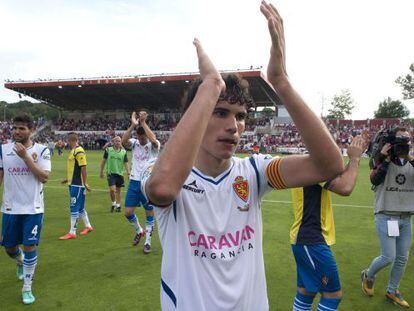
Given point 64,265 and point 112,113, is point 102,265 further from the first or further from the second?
point 112,113

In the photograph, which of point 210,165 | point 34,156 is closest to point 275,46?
point 210,165

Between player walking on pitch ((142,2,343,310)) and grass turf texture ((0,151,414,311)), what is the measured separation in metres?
3.22

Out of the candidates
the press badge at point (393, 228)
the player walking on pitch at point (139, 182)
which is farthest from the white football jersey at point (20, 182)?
the press badge at point (393, 228)

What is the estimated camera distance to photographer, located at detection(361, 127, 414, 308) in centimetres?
464

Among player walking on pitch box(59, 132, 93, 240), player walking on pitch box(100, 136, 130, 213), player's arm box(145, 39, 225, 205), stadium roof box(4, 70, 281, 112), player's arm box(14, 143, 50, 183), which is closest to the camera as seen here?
player's arm box(145, 39, 225, 205)

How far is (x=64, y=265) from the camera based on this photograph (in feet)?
20.3

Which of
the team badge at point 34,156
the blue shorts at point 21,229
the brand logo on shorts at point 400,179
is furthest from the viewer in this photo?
the team badge at point 34,156

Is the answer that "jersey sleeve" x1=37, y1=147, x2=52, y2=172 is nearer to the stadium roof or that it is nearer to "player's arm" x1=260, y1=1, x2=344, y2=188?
"player's arm" x1=260, y1=1, x2=344, y2=188

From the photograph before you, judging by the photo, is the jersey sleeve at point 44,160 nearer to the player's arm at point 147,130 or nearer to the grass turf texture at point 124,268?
the player's arm at point 147,130

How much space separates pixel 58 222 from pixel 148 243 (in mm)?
3712

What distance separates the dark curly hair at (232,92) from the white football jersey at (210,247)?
402 millimetres

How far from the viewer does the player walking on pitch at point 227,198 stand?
4.83 feet

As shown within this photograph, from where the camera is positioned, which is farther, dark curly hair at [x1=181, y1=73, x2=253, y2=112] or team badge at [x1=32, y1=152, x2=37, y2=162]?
team badge at [x1=32, y1=152, x2=37, y2=162]

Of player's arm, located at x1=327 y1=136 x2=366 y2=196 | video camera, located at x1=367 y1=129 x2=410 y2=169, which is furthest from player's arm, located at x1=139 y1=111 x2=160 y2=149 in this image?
video camera, located at x1=367 y1=129 x2=410 y2=169
